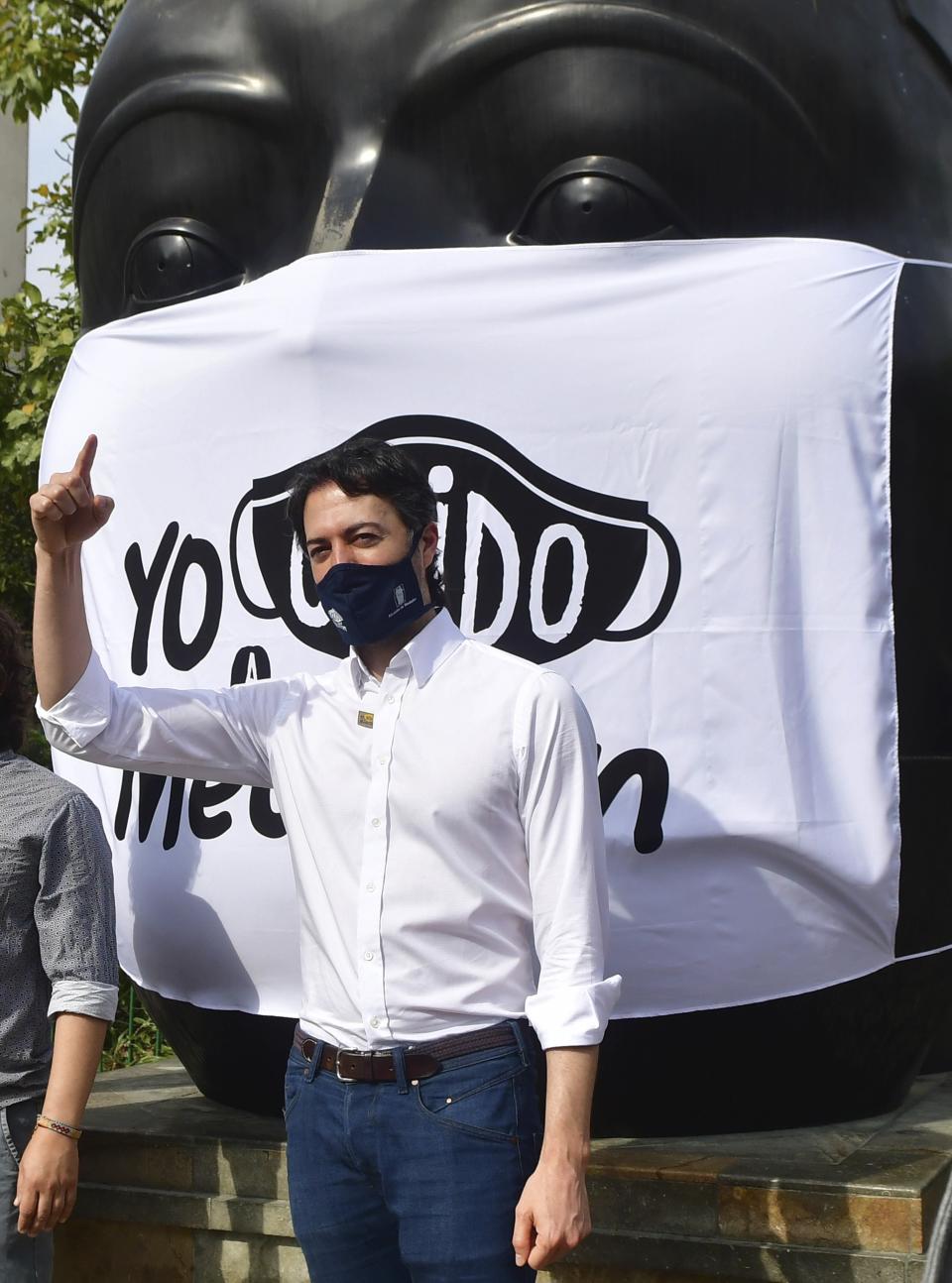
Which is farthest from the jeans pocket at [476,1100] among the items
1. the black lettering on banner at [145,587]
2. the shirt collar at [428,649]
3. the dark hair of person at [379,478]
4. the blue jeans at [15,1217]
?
the black lettering on banner at [145,587]

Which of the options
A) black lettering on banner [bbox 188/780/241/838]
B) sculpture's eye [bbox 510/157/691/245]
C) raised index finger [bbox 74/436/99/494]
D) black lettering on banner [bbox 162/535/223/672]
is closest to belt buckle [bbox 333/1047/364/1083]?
raised index finger [bbox 74/436/99/494]

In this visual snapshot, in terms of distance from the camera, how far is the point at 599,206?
3.31m

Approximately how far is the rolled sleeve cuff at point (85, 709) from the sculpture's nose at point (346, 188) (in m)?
1.39

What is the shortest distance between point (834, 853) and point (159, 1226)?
1.62m

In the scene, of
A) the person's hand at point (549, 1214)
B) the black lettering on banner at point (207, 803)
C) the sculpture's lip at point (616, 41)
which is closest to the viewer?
the person's hand at point (549, 1214)

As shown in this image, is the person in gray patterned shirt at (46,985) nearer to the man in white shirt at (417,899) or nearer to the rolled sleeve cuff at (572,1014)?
the man in white shirt at (417,899)

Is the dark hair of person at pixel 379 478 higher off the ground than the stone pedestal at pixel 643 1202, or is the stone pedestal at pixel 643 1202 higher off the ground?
the dark hair of person at pixel 379 478

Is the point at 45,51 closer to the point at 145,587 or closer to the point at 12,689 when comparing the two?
the point at 145,587

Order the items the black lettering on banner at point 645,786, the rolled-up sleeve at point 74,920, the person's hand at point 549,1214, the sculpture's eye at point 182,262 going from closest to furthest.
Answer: the person's hand at point 549,1214, the rolled-up sleeve at point 74,920, the black lettering on banner at point 645,786, the sculpture's eye at point 182,262

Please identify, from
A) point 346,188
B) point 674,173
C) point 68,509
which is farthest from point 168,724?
point 674,173

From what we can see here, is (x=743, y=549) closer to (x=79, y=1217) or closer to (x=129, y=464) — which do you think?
(x=129, y=464)

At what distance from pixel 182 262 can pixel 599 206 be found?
0.98 m

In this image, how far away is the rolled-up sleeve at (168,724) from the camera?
2422 mm

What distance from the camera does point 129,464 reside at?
12.1 feet
